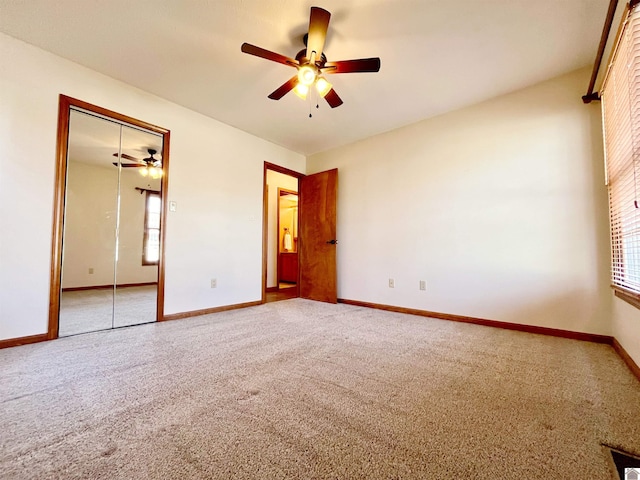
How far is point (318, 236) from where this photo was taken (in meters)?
4.43

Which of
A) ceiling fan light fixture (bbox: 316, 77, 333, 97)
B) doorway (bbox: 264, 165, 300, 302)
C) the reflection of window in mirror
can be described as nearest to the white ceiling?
ceiling fan light fixture (bbox: 316, 77, 333, 97)

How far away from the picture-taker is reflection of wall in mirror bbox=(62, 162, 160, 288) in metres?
2.55

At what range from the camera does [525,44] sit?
220cm

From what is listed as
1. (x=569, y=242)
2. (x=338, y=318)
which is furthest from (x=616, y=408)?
(x=338, y=318)

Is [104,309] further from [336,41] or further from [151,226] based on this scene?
[336,41]

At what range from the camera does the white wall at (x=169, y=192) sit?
219cm

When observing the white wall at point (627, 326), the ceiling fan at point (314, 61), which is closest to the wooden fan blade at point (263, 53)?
the ceiling fan at point (314, 61)

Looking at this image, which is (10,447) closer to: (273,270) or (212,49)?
(212,49)

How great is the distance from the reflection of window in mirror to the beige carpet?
1.02m

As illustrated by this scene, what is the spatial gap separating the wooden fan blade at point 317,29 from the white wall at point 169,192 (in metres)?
2.02

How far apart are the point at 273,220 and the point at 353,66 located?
13.3 ft

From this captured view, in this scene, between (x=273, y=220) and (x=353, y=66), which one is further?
(x=273, y=220)

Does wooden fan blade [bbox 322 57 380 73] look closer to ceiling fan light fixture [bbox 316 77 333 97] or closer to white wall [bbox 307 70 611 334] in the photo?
ceiling fan light fixture [bbox 316 77 333 97]

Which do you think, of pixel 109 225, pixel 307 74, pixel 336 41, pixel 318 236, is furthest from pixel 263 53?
pixel 318 236
